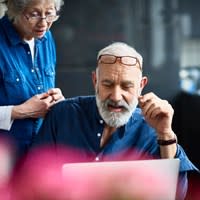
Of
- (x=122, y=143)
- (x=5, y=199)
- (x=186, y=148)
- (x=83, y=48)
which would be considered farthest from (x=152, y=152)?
(x=83, y=48)

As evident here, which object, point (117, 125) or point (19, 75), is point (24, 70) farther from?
point (117, 125)

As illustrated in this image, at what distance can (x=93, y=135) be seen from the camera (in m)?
1.77

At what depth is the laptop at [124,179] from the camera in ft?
4.05

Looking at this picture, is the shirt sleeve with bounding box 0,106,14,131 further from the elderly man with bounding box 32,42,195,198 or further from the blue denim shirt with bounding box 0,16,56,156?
the elderly man with bounding box 32,42,195,198

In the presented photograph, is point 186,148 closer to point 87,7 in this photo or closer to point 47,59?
point 87,7

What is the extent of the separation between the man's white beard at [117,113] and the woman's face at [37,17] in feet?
1.37

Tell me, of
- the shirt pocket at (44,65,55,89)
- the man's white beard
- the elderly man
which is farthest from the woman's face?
the man's white beard

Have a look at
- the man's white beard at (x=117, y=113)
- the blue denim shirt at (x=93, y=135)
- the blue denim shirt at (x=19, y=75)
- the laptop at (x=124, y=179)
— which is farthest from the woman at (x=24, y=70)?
the laptop at (x=124, y=179)

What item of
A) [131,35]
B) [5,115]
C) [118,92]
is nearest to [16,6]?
[5,115]

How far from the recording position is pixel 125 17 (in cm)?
403

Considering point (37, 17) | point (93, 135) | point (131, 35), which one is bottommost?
point (93, 135)

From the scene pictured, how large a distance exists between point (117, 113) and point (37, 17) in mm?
536

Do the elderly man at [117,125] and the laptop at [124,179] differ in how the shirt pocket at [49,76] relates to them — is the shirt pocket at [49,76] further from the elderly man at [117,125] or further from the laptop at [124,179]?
the laptop at [124,179]

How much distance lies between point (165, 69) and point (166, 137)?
102 inches
